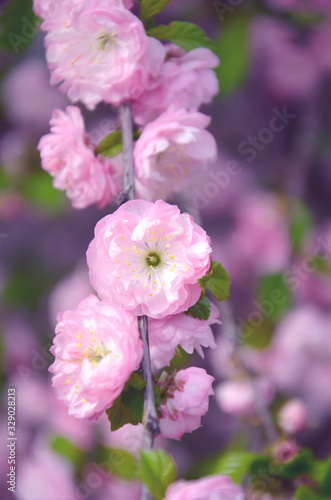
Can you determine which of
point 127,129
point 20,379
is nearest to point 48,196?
point 20,379

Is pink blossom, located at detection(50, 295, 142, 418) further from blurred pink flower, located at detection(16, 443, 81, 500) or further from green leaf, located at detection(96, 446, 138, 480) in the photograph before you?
blurred pink flower, located at detection(16, 443, 81, 500)

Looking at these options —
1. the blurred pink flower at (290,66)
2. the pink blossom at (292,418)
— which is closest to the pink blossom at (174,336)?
the pink blossom at (292,418)

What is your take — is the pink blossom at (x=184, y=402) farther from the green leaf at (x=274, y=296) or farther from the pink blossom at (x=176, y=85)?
the green leaf at (x=274, y=296)

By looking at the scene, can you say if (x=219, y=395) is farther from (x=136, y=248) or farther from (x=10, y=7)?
(x=10, y=7)

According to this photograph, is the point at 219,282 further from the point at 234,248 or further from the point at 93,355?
the point at 234,248

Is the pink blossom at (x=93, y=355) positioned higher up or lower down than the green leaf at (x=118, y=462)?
higher up

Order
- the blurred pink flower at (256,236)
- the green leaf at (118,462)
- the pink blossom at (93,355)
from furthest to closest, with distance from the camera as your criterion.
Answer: the blurred pink flower at (256,236) → the green leaf at (118,462) → the pink blossom at (93,355)

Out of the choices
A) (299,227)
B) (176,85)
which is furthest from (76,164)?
(299,227)
